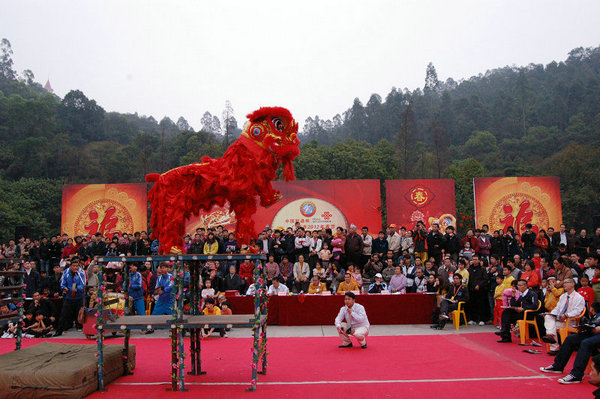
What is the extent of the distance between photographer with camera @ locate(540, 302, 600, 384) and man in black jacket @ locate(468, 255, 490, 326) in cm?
386

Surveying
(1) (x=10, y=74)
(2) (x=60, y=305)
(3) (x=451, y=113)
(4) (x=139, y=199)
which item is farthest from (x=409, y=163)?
(1) (x=10, y=74)

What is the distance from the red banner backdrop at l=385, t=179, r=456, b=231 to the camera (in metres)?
15.8

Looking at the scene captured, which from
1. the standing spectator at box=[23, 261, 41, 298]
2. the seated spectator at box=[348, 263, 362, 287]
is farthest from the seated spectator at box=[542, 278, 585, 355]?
the standing spectator at box=[23, 261, 41, 298]

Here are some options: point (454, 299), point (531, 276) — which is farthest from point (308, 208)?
point (531, 276)

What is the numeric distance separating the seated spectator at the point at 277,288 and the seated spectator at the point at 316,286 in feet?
1.85

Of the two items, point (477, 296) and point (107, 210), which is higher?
point (107, 210)

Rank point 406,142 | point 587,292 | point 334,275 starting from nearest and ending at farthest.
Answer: point 587,292, point 334,275, point 406,142

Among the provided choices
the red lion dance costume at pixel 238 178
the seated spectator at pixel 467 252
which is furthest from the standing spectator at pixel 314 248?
the red lion dance costume at pixel 238 178

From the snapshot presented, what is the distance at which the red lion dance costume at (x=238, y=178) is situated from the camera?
7109mm

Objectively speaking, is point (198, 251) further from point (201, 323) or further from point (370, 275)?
point (201, 323)

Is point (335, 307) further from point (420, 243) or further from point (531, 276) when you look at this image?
point (531, 276)

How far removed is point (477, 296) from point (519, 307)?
2.15 meters

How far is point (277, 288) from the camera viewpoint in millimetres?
11133

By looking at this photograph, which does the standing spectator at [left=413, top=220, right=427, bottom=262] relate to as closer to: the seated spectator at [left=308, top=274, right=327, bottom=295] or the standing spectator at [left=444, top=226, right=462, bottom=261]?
the standing spectator at [left=444, top=226, right=462, bottom=261]
